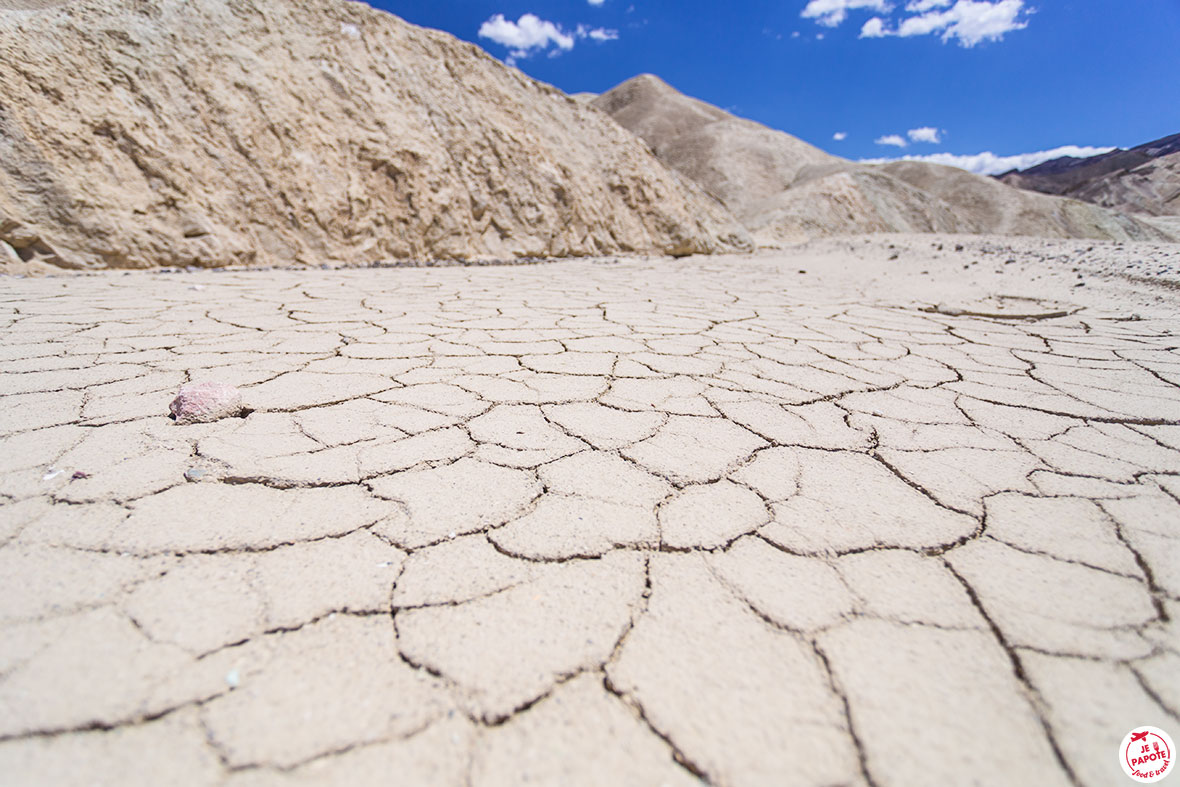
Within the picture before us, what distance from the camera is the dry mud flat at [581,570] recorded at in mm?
533

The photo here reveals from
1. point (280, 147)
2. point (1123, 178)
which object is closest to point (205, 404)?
point (280, 147)

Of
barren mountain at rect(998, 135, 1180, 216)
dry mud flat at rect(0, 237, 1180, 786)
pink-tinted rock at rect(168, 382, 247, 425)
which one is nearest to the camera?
dry mud flat at rect(0, 237, 1180, 786)

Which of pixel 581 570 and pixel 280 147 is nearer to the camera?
pixel 581 570

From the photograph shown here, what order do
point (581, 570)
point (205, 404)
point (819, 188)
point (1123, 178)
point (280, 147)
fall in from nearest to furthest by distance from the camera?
1. point (581, 570)
2. point (205, 404)
3. point (280, 147)
4. point (819, 188)
5. point (1123, 178)

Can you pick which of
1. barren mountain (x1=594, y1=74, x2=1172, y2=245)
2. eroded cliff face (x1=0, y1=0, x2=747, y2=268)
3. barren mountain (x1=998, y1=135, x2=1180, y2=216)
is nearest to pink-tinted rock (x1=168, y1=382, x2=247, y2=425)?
eroded cliff face (x1=0, y1=0, x2=747, y2=268)

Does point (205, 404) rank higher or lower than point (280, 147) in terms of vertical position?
lower

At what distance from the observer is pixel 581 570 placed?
0.76 metres

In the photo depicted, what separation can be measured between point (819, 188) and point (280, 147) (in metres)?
12.8

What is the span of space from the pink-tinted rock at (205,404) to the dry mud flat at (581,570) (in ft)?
0.11

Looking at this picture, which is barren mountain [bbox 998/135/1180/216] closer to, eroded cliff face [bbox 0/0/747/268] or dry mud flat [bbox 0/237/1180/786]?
eroded cliff face [bbox 0/0/747/268]

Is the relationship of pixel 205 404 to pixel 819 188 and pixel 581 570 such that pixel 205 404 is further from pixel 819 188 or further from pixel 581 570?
pixel 819 188

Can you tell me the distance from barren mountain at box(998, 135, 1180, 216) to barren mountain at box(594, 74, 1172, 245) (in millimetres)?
7385

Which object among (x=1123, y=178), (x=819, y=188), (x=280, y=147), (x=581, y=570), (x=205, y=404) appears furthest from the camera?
(x=1123, y=178)

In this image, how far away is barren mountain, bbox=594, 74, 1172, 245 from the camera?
13.2 meters
